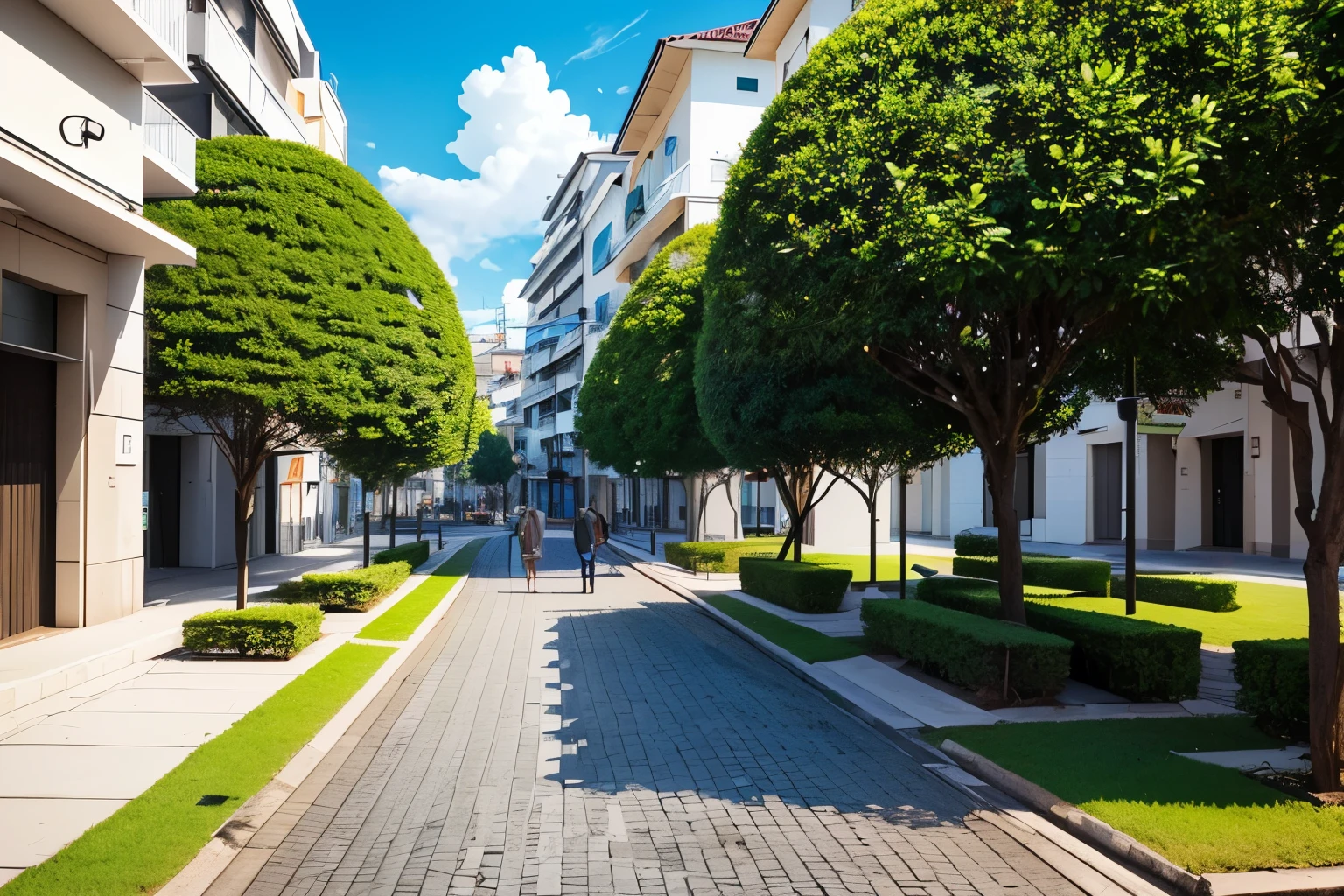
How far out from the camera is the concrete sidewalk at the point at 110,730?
20.2 feet

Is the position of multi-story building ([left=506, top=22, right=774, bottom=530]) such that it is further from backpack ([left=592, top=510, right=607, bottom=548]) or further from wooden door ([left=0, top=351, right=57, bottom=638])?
wooden door ([left=0, top=351, right=57, bottom=638])

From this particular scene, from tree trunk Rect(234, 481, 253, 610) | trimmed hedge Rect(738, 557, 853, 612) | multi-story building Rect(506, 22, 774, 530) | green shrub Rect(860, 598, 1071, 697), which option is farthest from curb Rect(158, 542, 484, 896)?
multi-story building Rect(506, 22, 774, 530)

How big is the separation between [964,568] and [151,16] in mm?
19448

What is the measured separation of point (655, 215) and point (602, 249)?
A: 56.7ft

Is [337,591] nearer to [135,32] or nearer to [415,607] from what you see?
[415,607]

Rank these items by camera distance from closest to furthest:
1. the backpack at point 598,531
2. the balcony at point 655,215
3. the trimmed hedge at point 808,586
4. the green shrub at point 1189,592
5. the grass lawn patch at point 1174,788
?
the grass lawn patch at point 1174,788, the green shrub at point 1189,592, the trimmed hedge at point 808,586, the backpack at point 598,531, the balcony at point 655,215

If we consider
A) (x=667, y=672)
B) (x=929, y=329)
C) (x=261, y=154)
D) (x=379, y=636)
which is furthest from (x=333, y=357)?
(x=929, y=329)

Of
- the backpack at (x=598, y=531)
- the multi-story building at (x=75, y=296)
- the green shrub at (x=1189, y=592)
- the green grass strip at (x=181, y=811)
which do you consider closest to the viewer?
the green grass strip at (x=181, y=811)

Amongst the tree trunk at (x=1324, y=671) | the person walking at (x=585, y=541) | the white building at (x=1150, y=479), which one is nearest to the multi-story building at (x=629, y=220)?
the white building at (x=1150, y=479)

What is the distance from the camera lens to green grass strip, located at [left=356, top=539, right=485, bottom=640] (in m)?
14.7

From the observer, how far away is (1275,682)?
7918 millimetres

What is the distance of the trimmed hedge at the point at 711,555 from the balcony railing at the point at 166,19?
1722 centimetres

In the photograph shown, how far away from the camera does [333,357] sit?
676 inches

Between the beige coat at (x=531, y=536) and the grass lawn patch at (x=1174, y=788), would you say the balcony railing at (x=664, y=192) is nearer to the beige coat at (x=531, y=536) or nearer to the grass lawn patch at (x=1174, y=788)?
the beige coat at (x=531, y=536)
